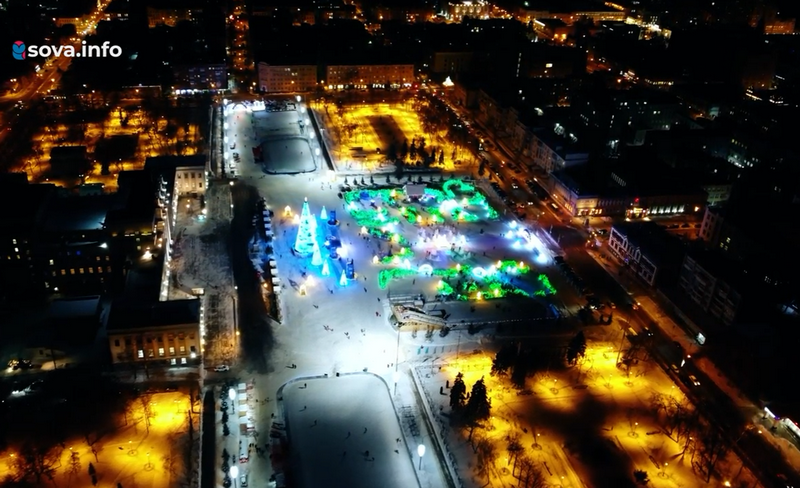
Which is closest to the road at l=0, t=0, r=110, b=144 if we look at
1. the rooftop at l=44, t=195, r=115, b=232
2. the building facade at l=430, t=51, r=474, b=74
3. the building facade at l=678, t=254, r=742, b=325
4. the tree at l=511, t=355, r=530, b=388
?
the rooftop at l=44, t=195, r=115, b=232

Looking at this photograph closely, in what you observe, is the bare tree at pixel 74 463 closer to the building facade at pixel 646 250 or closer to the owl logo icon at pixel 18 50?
the building facade at pixel 646 250

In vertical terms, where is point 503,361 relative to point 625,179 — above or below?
below

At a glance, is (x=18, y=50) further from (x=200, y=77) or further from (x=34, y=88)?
(x=200, y=77)

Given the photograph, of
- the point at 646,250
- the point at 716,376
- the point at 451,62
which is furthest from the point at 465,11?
the point at 716,376

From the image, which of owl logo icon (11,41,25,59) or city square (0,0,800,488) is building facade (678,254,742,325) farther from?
owl logo icon (11,41,25,59)

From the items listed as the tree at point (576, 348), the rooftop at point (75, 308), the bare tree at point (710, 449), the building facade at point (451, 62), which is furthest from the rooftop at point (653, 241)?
the building facade at point (451, 62)

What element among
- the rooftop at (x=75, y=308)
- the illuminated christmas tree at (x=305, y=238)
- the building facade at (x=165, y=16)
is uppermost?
the building facade at (x=165, y=16)

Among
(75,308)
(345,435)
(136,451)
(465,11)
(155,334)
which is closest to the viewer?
(136,451)
